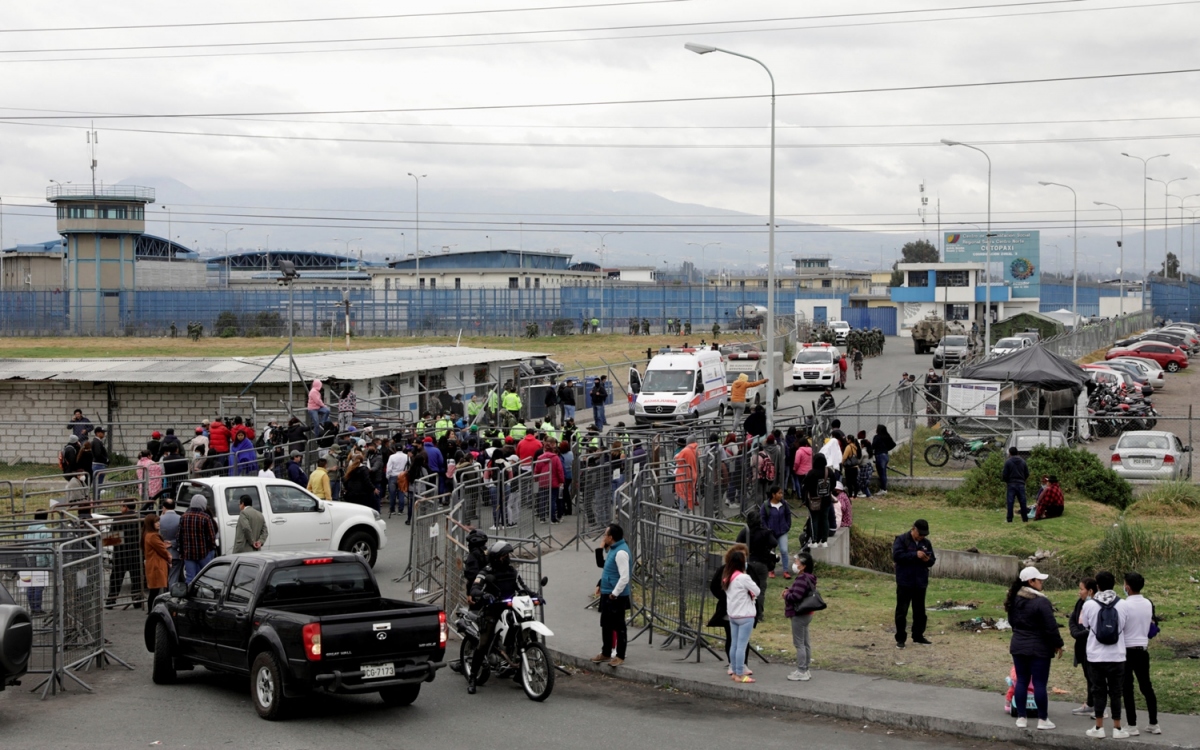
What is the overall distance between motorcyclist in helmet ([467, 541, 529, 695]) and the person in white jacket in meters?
2.21

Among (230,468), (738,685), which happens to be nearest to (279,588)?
(738,685)

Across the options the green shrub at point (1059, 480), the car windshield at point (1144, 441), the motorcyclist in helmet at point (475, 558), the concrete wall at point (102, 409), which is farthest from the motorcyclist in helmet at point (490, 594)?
the concrete wall at point (102, 409)

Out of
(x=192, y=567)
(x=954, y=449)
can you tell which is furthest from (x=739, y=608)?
(x=954, y=449)

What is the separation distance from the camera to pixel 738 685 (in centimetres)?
1248

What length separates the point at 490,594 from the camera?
12.5m

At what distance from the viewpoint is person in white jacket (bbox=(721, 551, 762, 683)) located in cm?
1257

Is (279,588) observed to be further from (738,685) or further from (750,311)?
(750,311)

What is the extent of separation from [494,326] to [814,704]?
82.4 meters

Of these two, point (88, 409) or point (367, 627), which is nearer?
point (367, 627)

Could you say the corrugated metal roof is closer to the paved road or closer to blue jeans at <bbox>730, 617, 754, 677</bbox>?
the paved road

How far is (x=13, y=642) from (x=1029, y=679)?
9.07m

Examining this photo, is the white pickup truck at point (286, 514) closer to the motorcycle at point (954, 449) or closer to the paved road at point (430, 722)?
the paved road at point (430, 722)

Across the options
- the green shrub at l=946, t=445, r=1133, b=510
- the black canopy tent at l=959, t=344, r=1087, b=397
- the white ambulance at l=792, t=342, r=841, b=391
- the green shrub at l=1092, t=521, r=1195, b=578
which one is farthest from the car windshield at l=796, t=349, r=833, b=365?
the green shrub at l=1092, t=521, r=1195, b=578

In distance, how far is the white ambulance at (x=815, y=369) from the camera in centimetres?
5006
